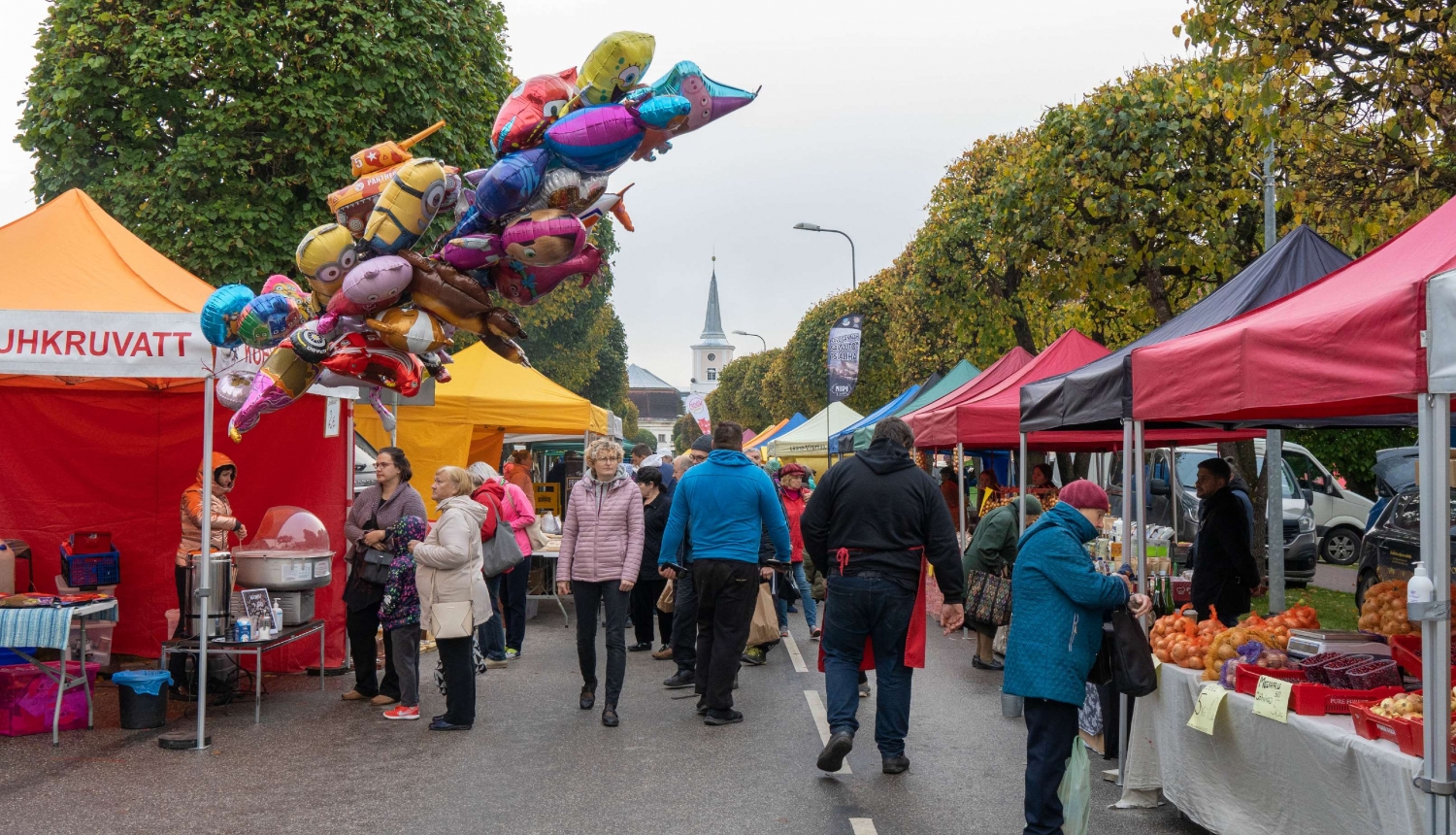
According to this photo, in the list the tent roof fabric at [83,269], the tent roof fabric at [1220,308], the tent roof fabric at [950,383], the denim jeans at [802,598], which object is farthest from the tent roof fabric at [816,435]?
the tent roof fabric at [83,269]

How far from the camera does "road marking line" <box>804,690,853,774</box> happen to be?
6.85m

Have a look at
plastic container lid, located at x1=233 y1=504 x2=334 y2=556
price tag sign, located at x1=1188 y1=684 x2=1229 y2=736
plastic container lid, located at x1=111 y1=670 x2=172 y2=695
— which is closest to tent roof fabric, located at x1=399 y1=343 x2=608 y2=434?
plastic container lid, located at x1=233 y1=504 x2=334 y2=556

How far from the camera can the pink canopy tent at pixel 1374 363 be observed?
12.7 feet

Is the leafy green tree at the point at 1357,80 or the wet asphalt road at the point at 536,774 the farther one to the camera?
the leafy green tree at the point at 1357,80

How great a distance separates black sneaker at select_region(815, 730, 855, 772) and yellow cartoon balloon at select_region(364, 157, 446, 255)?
156 inches

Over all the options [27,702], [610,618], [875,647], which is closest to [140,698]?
[27,702]

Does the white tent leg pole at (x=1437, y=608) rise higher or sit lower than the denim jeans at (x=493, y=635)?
higher

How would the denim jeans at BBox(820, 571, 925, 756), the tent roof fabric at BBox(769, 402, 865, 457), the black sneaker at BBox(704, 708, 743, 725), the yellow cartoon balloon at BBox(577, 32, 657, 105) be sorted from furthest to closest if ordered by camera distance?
1. the tent roof fabric at BBox(769, 402, 865, 457)
2. the black sneaker at BBox(704, 708, 743, 725)
3. the yellow cartoon balloon at BBox(577, 32, 657, 105)
4. the denim jeans at BBox(820, 571, 925, 756)

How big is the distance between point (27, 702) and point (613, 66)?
5447 millimetres

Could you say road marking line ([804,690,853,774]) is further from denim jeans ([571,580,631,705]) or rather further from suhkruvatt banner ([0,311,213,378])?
suhkruvatt banner ([0,311,213,378])

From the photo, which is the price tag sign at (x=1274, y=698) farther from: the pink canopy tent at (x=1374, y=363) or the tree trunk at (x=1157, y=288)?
the tree trunk at (x=1157, y=288)

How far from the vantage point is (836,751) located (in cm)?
627

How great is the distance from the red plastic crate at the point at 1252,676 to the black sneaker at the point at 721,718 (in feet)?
11.9

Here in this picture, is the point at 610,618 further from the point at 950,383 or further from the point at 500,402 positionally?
the point at 950,383
